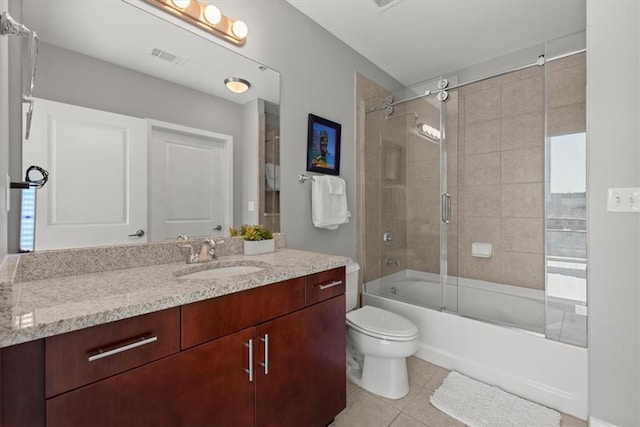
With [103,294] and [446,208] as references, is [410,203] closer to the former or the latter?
[446,208]

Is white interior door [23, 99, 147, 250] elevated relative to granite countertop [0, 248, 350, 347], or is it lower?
elevated

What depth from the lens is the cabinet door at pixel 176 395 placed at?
0.74m

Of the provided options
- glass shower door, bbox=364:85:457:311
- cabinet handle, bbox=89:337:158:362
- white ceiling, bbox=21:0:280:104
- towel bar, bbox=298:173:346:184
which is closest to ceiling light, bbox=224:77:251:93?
white ceiling, bbox=21:0:280:104

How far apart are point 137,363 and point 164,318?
0.13 meters

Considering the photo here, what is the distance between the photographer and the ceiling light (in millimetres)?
1697

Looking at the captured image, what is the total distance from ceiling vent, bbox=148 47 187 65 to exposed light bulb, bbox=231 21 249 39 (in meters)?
0.35

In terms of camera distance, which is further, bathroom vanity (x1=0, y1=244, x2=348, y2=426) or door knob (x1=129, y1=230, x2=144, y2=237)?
door knob (x1=129, y1=230, x2=144, y2=237)

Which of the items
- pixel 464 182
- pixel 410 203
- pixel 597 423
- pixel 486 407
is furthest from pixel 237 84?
pixel 597 423

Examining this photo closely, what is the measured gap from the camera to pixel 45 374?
68 cm

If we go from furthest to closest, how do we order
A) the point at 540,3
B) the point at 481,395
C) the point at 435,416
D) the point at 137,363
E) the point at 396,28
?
the point at 396,28
the point at 540,3
the point at 481,395
the point at 435,416
the point at 137,363

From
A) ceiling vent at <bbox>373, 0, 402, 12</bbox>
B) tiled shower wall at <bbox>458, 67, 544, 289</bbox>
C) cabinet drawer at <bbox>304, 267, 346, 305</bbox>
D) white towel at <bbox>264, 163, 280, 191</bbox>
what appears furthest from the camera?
tiled shower wall at <bbox>458, 67, 544, 289</bbox>

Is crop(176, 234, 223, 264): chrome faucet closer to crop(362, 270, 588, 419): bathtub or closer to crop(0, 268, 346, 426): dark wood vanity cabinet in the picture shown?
crop(0, 268, 346, 426): dark wood vanity cabinet

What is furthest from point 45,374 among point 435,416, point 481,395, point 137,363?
point 481,395

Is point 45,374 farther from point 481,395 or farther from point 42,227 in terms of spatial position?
point 481,395
